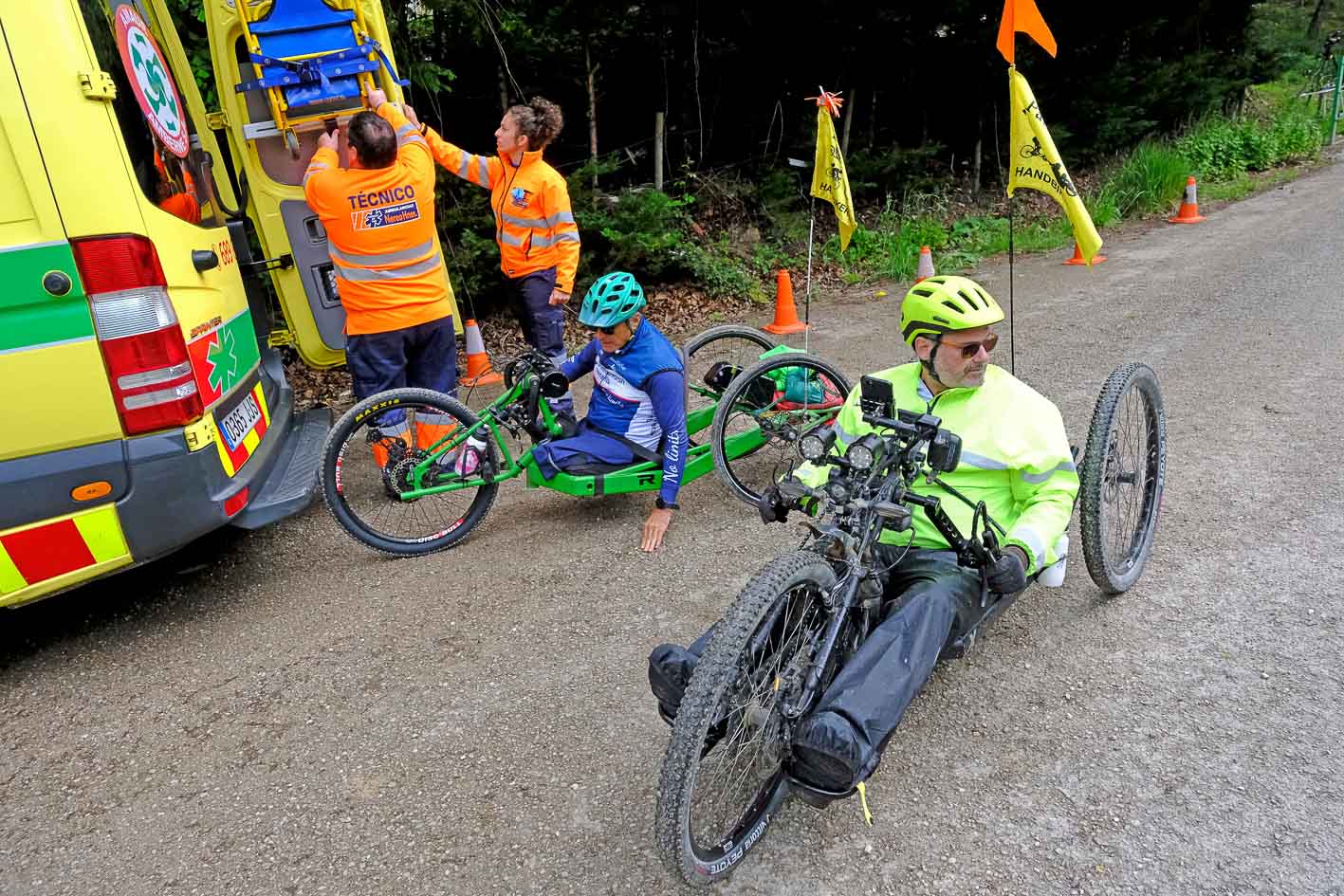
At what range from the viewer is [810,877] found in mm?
2447

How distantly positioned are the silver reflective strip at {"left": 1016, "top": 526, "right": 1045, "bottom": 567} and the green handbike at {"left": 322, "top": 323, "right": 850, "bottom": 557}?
1922 mm

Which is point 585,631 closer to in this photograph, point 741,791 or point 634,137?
point 741,791

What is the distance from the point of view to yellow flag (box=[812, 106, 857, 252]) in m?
5.27

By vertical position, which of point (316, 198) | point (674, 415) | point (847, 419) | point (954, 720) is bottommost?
point (954, 720)

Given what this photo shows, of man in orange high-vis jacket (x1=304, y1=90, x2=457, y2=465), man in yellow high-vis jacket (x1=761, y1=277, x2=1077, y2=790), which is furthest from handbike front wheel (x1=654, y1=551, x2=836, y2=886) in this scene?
man in orange high-vis jacket (x1=304, y1=90, x2=457, y2=465)

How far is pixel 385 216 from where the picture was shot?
4723 mm

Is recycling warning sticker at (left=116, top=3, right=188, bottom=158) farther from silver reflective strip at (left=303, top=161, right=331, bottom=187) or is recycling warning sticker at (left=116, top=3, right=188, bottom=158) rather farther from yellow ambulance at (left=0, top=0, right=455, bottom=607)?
silver reflective strip at (left=303, top=161, right=331, bottom=187)

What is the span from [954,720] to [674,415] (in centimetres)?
194

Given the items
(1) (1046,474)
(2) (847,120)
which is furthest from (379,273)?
(2) (847,120)

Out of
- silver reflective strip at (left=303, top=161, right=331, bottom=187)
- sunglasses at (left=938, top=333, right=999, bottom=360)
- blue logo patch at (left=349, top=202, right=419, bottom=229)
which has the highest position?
silver reflective strip at (left=303, top=161, right=331, bottom=187)

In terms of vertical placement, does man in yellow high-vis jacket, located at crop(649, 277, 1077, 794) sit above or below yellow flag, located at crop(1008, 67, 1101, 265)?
below

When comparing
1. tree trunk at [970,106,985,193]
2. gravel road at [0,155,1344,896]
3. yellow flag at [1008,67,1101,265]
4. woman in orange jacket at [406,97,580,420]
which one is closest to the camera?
gravel road at [0,155,1344,896]

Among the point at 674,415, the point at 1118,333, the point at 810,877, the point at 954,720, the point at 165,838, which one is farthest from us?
the point at 1118,333

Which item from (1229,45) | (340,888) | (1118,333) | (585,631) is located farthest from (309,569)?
(1229,45)
